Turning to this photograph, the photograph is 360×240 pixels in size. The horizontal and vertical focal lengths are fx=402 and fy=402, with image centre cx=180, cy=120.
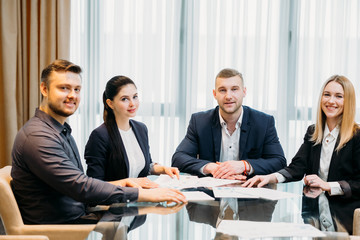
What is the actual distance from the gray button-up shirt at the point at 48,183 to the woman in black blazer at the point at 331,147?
2.74 feet

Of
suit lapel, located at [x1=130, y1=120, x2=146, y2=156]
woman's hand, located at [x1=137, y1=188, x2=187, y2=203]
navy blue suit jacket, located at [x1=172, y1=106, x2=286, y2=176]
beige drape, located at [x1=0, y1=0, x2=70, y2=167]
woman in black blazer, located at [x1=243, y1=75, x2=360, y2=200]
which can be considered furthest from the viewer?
beige drape, located at [x1=0, y1=0, x2=70, y2=167]

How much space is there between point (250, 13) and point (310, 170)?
227 cm

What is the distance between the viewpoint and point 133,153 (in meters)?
2.67

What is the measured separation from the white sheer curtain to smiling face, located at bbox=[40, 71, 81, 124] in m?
2.17

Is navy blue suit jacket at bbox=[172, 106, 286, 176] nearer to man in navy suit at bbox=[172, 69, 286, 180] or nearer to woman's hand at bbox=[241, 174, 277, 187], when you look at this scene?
man in navy suit at bbox=[172, 69, 286, 180]

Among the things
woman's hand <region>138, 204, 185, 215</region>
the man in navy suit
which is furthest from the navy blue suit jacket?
woman's hand <region>138, 204, 185, 215</region>

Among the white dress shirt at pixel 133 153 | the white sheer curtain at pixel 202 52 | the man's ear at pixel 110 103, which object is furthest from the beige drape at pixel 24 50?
the white dress shirt at pixel 133 153

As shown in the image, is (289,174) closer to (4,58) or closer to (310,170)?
(310,170)

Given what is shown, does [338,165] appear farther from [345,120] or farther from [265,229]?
[265,229]

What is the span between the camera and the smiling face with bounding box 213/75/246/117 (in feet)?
9.46

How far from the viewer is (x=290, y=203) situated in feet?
6.18

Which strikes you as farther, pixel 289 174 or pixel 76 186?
pixel 289 174

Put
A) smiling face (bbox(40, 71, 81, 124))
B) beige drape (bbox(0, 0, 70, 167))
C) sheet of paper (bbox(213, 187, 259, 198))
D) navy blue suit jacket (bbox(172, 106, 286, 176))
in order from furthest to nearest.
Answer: beige drape (bbox(0, 0, 70, 167)) < navy blue suit jacket (bbox(172, 106, 286, 176)) < smiling face (bbox(40, 71, 81, 124)) < sheet of paper (bbox(213, 187, 259, 198))

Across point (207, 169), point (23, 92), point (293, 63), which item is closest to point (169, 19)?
point (293, 63)
